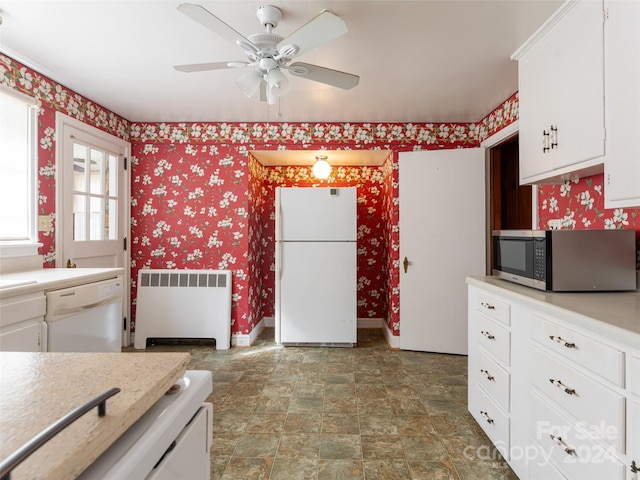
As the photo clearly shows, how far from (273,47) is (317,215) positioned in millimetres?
1952

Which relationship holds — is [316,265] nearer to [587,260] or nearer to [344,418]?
[344,418]

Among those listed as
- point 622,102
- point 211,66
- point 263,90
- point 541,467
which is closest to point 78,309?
point 211,66

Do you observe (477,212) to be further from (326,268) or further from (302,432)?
(302,432)

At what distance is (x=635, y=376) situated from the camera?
942 mm

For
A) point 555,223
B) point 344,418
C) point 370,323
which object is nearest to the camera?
point 344,418

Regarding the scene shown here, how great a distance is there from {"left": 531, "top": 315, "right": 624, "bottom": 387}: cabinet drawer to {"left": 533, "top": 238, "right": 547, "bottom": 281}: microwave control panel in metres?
0.27

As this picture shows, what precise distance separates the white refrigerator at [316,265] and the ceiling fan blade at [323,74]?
5.42ft

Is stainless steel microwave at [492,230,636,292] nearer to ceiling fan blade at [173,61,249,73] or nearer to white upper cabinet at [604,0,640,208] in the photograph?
white upper cabinet at [604,0,640,208]

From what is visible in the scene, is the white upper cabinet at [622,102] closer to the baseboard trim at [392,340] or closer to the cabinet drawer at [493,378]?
the cabinet drawer at [493,378]

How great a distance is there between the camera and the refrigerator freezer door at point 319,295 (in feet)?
11.4

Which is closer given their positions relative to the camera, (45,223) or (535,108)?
(535,108)

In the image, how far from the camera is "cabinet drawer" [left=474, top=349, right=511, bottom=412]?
1642 millimetres

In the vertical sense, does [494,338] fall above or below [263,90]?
below

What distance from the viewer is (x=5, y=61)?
2.16 meters
